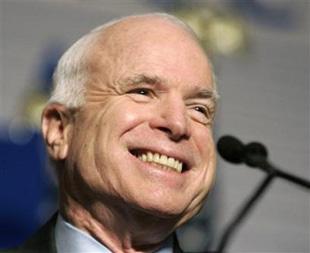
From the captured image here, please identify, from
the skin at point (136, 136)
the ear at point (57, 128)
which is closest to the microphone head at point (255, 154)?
the skin at point (136, 136)

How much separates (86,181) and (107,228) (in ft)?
0.36

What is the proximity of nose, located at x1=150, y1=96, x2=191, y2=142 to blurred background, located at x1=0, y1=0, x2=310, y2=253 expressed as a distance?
1.66m

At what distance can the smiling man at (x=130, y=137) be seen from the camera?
5.28 feet

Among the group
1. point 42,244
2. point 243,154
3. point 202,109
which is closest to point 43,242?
point 42,244

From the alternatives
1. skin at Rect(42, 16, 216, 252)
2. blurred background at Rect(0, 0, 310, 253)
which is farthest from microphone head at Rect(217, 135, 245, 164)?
blurred background at Rect(0, 0, 310, 253)

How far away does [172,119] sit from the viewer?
1.61m

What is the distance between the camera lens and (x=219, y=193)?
4.21 meters

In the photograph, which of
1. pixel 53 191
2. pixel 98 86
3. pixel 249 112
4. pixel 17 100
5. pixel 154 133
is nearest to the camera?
pixel 154 133

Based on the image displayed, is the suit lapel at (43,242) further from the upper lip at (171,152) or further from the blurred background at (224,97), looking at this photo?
the blurred background at (224,97)

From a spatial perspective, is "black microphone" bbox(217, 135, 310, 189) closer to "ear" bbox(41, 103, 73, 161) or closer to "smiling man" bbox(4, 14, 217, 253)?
"smiling man" bbox(4, 14, 217, 253)

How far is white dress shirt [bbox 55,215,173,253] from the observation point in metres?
1.67

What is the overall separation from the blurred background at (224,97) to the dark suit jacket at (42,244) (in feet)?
4.83

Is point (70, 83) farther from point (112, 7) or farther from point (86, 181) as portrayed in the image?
point (112, 7)

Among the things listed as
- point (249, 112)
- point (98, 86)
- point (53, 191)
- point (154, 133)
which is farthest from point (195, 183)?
point (249, 112)
